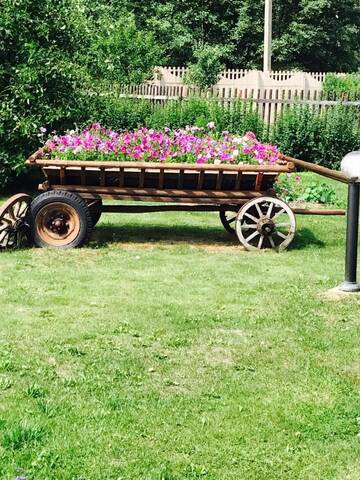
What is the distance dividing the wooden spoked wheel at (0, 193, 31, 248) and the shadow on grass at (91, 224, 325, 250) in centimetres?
87

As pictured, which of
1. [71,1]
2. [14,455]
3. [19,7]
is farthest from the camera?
[71,1]

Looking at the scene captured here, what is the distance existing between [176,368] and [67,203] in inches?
151

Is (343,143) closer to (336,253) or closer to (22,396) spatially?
(336,253)

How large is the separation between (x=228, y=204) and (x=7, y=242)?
7.90 feet

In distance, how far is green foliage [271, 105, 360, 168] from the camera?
15539 millimetres

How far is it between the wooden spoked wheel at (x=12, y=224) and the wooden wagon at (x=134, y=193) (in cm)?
1

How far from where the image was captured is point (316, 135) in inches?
616

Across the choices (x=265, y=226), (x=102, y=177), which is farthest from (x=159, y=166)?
(x=265, y=226)

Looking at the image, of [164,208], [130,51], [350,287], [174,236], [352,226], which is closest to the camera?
[352,226]

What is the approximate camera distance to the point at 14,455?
366 centimetres

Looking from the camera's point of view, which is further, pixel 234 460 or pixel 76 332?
pixel 76 332

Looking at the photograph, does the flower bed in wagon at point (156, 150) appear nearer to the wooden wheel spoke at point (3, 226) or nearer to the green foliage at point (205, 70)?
the wooden wheel spoke at point (3, 226)

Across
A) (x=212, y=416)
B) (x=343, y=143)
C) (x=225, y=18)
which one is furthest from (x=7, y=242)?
(x=225, y=18)

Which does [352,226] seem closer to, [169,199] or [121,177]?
[169,199]
